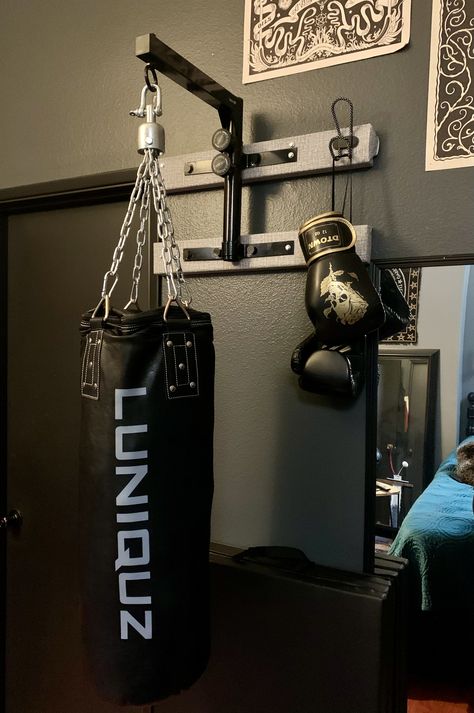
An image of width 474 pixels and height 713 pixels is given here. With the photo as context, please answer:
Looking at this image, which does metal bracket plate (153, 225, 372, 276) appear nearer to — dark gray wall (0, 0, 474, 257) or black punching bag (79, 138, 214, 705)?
dark gray wall (0, 0, 474, 257)

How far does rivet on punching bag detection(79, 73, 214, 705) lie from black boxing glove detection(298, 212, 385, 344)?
0.95 feet

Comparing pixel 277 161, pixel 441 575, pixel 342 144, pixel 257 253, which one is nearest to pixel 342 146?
pixel 342 144

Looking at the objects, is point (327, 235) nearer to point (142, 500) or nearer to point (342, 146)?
point (342, 146)

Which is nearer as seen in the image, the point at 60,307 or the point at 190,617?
the point at 190,617

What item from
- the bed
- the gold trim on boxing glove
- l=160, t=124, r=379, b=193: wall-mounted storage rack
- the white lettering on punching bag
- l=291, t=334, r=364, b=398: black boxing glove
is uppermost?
l=160, t=124, r=379, b=193: wall-mounted storage rack

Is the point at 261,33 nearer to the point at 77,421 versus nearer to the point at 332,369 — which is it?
the point at 332,369

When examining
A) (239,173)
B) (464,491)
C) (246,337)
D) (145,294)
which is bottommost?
(464,491)

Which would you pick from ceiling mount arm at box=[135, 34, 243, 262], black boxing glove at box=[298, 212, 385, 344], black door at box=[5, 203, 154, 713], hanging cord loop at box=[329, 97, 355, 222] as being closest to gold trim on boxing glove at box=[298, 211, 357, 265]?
black boxing glove at box=[298, 212, 385, 344]

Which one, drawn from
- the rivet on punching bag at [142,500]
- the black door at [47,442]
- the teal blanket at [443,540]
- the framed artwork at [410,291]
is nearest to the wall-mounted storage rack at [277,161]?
the framed artwork at [410,291]

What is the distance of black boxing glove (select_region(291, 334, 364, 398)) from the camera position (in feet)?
3.68

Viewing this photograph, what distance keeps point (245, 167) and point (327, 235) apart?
1.11ft

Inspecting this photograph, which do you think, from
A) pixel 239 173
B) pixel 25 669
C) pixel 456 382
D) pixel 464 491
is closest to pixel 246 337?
pixel 239 173

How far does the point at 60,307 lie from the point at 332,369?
1.06 m

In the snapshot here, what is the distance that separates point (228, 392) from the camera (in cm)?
136
